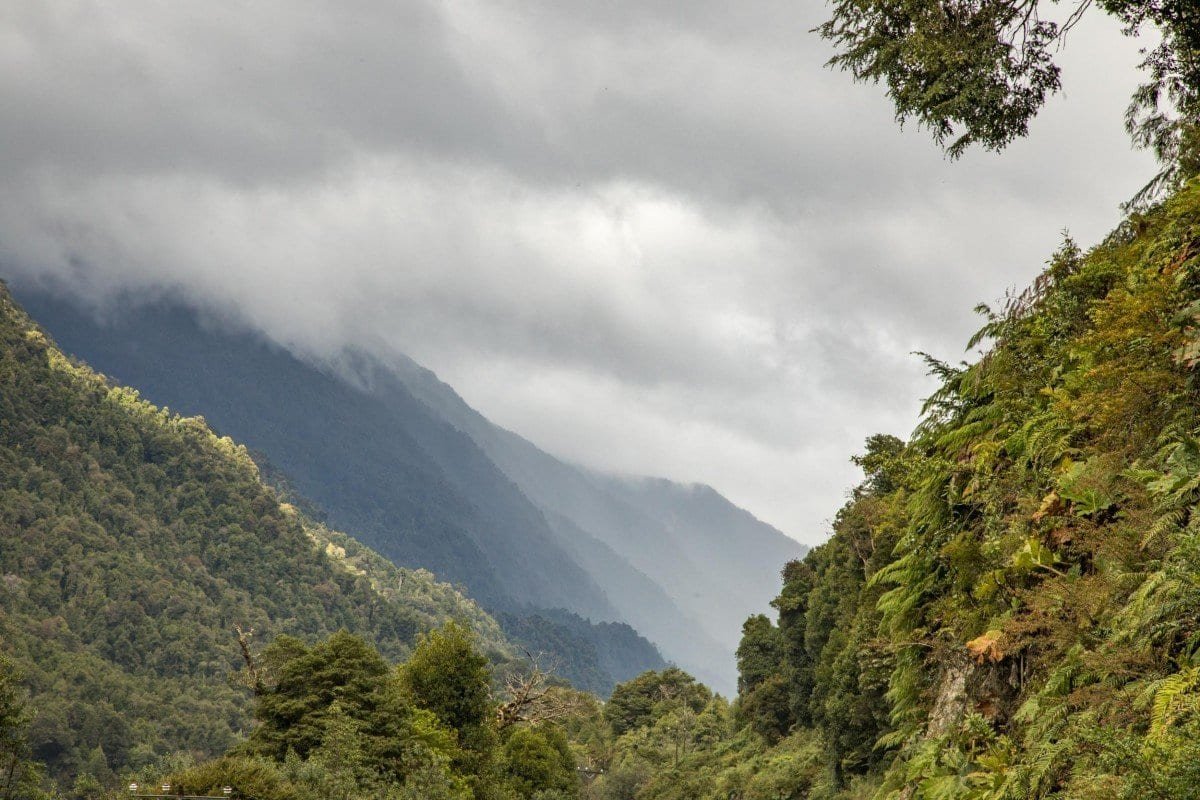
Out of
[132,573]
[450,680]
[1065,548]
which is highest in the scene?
[132,573]

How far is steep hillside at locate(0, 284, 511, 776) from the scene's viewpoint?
342ft

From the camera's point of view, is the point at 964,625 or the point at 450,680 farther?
the point at 450,680

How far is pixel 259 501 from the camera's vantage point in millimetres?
185000

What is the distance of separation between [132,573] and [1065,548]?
489ft

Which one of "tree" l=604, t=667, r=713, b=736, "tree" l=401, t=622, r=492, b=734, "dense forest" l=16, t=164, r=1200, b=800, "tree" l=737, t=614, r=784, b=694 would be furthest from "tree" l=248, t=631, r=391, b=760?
"tree" l=604, t=667, r=713, b=736

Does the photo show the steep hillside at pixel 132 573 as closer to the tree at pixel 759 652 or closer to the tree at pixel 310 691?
the tree at pixel 759 652

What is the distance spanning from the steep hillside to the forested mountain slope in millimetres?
93238

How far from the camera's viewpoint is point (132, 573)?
142m

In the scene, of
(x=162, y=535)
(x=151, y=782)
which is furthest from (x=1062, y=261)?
(x=162, y=535)

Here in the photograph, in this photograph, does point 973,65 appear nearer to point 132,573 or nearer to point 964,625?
point 964,625

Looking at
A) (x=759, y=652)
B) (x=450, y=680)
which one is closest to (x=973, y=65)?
(x=450, y=680)

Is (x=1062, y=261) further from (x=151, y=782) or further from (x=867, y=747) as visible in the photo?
(x=867, y=747)

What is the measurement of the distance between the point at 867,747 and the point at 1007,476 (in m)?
24.7

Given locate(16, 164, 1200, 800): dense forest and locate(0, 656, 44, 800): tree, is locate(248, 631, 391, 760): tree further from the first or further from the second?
locate(0, 656, 44, 800): tree
